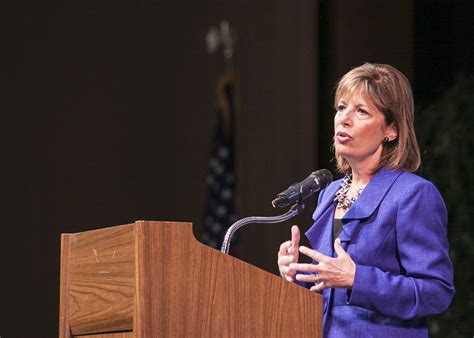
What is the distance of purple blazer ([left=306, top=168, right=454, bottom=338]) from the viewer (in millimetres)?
2350

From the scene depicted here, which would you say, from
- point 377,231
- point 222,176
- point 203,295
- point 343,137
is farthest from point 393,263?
point 222,176

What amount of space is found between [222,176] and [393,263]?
15.0 feet

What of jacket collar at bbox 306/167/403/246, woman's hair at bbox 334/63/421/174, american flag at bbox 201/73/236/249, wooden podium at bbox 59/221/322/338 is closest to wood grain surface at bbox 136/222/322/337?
wooden podium at bbox 59/221/322/338

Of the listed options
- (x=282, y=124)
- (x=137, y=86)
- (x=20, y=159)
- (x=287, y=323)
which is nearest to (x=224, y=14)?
(x=137, y=86)

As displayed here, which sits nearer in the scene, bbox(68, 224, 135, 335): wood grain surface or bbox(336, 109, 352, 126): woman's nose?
bbox(68, 224, 135, 335): wood grain surface

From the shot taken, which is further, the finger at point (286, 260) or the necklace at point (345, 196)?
the necklace at point (345, 196)

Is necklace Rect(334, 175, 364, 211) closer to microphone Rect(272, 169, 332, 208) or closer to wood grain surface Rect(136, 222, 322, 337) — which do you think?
microphone Rect(272, 169, 332, 208)

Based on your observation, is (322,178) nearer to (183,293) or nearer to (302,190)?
(302,190)

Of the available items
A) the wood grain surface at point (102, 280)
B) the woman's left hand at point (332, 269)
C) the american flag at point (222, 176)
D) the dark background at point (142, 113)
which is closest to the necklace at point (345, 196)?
the woman's left hand at point (332, 269)

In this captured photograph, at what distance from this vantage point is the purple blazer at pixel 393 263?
2350 mm

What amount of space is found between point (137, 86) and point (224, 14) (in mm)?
927

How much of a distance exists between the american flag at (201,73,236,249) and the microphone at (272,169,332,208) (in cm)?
431

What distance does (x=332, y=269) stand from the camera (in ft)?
7.55

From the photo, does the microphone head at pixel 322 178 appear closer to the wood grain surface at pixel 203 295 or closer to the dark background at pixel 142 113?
the wood grain surface at pixel 203 295
